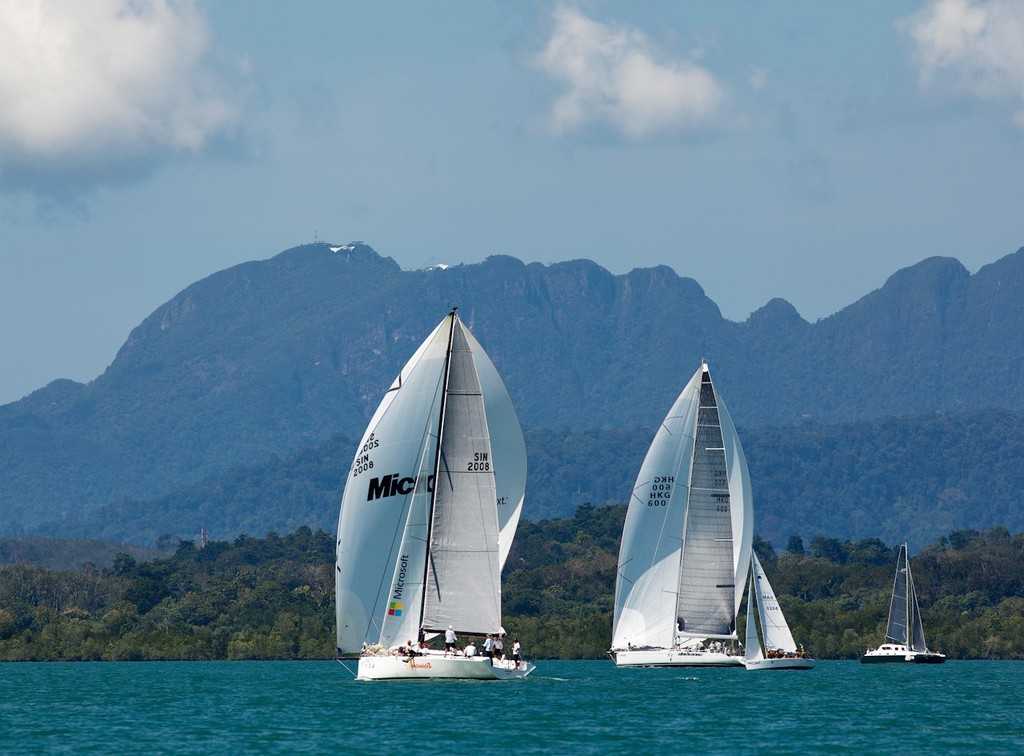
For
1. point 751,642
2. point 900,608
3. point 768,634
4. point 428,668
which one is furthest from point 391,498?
point 900,608

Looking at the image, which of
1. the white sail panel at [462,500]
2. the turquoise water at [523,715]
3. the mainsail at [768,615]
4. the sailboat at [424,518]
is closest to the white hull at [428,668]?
the sailboat at [424,518]

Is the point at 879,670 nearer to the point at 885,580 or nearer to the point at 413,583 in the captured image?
the point at 413,583

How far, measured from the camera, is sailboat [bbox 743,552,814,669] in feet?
306

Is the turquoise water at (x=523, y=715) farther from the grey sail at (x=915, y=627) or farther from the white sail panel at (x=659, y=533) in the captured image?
the grey sail at (x=915, y=627)

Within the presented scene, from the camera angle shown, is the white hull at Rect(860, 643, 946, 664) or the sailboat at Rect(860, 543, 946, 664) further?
the white hull at Rect(860, 643, 946, 664)

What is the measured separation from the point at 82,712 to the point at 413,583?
11.7m

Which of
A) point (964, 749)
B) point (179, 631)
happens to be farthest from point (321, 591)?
point (964, 749)

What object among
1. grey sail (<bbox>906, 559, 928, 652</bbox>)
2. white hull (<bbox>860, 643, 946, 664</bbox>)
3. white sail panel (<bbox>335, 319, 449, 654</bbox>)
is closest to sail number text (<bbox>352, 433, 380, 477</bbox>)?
white sail panel (<bbox>335, 319, 449, 654</bbox>)

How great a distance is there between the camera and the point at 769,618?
9775cm

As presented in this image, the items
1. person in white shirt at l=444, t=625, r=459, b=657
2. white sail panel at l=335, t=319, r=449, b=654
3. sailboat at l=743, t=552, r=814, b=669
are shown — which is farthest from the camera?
sailboat at l=743, t=552, r=814, b=669

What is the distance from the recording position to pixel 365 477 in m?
62.4

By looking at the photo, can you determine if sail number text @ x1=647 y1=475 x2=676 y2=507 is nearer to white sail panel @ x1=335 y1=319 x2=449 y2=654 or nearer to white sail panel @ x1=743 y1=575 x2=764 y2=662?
white sail panel @ x1=743 y1=575 x2=764 y2=662

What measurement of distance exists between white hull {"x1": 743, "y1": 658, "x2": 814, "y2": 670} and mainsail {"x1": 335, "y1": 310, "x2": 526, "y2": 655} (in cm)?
3283

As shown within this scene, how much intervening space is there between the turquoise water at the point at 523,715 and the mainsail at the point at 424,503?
3414 mm
